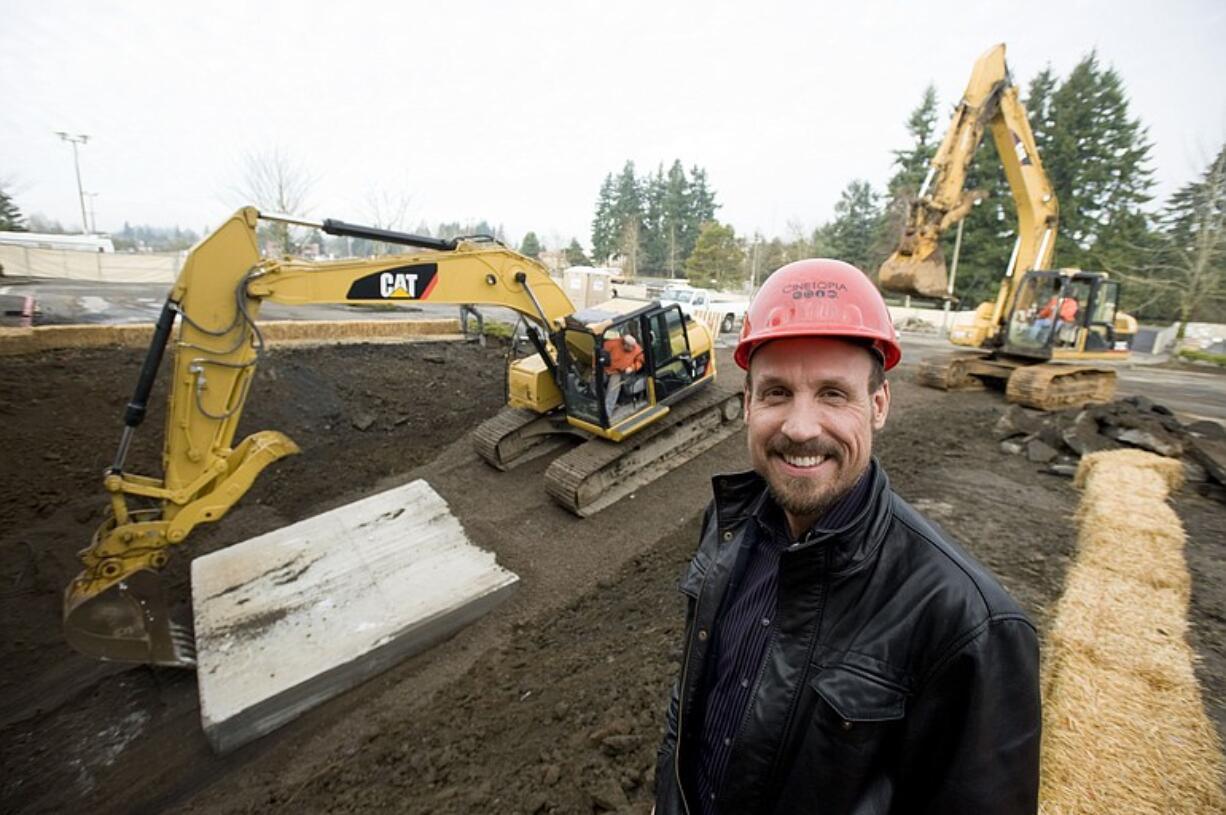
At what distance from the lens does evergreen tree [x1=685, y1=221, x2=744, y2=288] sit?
141 ft

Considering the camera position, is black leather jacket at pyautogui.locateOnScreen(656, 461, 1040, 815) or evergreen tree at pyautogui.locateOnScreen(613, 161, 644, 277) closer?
black leather jacket at pyautogui.locateOnScreen(656, 461, 1040, 815)

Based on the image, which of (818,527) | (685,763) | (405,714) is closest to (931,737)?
(818,527)

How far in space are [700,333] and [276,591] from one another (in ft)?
20.7

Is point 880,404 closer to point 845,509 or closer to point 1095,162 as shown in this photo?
point 845,509

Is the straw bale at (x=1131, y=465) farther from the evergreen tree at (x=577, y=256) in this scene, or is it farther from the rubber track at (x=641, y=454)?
the evergreen tree at (x=577, y=256)

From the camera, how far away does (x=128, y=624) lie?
14.0ft

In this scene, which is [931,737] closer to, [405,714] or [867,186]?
[405,714]

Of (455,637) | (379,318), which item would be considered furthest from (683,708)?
(379,318)

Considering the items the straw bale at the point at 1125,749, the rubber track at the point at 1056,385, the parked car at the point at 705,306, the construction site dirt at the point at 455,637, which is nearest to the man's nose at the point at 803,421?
the straw bale at the point at 1125,749

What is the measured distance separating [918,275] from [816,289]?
31.7 ft

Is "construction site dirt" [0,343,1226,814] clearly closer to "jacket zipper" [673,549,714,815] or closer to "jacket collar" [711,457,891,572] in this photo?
"jacket zipper" [673,549,714,815]

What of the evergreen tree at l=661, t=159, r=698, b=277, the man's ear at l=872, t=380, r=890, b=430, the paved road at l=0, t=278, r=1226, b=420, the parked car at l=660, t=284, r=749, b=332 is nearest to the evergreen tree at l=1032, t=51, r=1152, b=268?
the paved road at l=0, t=278, r=1226, b=420

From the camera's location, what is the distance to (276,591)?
16.4 feet

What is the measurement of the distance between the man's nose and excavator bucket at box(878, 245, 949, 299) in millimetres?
9518
